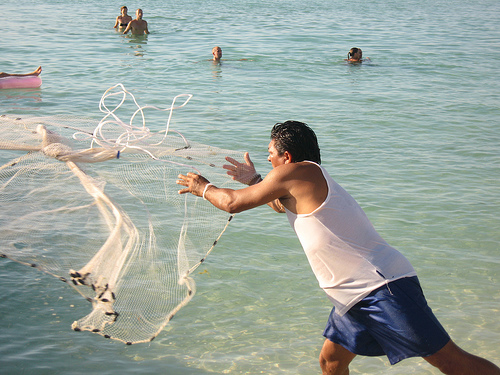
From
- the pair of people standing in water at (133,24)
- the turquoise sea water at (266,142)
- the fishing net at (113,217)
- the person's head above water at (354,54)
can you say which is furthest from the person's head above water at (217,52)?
the fishing net at (113,217)

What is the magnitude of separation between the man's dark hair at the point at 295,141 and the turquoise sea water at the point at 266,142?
1631 millimetres

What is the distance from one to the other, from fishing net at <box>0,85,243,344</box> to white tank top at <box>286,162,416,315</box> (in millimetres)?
1057

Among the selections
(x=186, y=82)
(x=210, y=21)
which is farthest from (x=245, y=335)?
(x=210, y=21)

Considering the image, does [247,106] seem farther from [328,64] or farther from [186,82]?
[328,64]

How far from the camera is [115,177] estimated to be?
396cm

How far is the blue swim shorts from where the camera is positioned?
8.81 feet

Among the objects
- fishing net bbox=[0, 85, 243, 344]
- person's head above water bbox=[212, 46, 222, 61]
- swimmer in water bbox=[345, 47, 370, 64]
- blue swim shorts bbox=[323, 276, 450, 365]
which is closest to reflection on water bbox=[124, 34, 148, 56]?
person's head above water bbox=[212, 46, 222, 61]

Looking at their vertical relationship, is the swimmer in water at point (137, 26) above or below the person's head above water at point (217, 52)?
above

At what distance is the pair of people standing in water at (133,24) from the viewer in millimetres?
18094

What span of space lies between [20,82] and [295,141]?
390 inches

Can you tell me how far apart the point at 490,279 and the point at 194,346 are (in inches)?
106

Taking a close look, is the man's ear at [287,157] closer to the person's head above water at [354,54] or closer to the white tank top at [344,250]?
the white tank top at [344,250]

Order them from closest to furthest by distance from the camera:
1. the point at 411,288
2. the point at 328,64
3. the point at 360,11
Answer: the point at 411,288 < the point at 328,64 < the point at 360,11

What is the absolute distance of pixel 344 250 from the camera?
2779 millimetres
